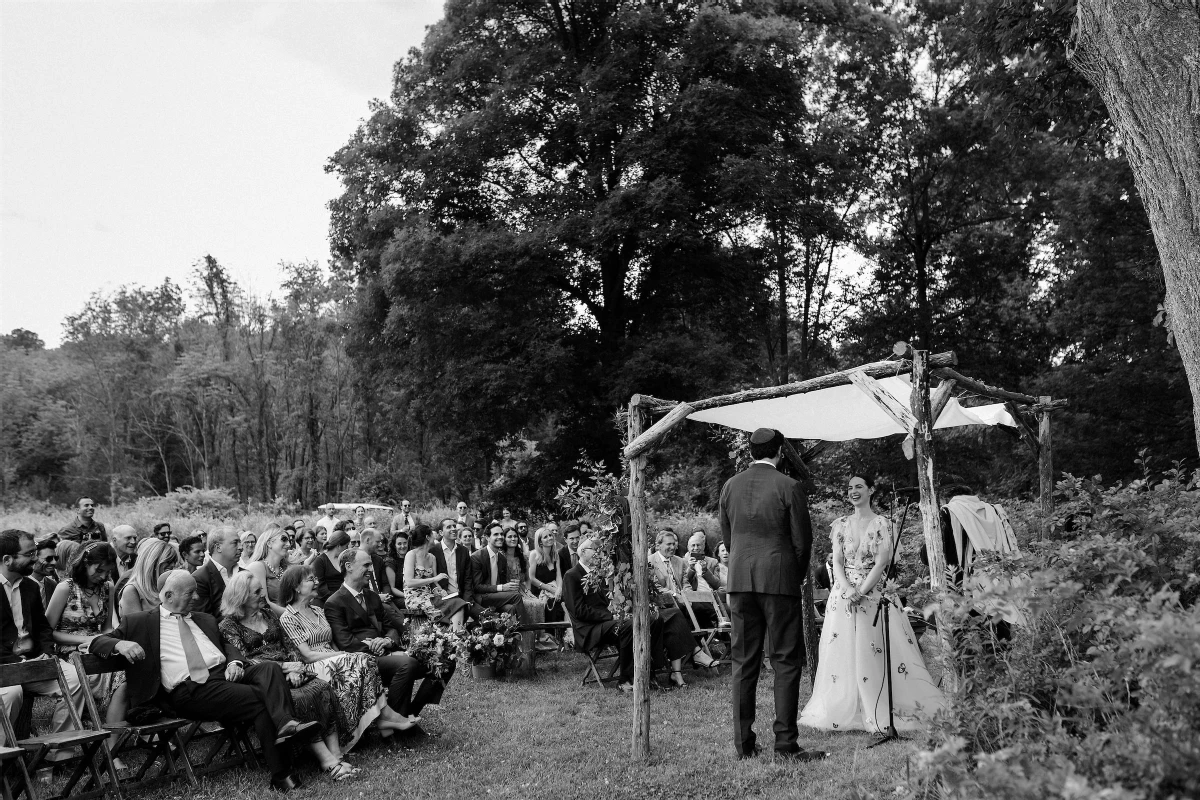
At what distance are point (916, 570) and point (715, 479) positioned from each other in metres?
18.9

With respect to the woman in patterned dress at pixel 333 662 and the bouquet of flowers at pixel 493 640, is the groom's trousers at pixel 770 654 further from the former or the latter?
the bouquet of flowers at pixel 493 640

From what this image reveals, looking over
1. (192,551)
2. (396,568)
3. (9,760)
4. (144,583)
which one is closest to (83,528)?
(192,551)

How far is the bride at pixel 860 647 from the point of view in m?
6.96

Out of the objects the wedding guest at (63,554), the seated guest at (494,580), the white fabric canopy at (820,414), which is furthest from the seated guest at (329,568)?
the white fabric canopy at (820,414)

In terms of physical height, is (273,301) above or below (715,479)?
above

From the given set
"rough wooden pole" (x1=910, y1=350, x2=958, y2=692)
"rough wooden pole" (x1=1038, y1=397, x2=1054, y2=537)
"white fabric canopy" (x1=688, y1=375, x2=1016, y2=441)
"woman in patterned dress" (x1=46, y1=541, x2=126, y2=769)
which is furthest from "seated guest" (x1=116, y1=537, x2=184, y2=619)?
"rough wooden pole" (x1=1038, y1=397, x2=1054, y2=537)

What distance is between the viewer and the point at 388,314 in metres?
20.6

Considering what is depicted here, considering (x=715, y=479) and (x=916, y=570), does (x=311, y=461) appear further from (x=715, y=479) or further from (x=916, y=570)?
(x=916, y=570)

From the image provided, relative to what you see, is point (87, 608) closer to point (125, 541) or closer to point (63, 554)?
point (125, 541)

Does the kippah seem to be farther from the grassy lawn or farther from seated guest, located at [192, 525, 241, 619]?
seated guest, located at [192, 525, 241, 619]

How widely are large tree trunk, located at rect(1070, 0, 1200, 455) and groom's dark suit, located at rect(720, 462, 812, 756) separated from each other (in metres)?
2.51

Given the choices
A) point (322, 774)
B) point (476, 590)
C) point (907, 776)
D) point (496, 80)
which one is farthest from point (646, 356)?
point (907, 776)

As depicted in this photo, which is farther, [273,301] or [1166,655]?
[273,301]

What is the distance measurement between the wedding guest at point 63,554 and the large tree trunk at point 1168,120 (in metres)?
9.96
